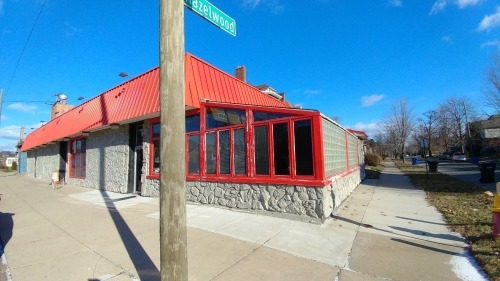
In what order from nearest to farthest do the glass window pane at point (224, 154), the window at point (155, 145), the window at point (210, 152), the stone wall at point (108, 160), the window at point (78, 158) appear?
the glass window pane at point (224, 154) < the window at point (210, 152) < the window at point (155, 145) < the stone wall at point (108, 160) < the window at point (78, 158)

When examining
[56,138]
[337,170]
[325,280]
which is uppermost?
[56,138]

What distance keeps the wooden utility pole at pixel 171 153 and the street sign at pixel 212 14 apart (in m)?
0.72

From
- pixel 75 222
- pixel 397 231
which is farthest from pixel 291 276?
pixel 75 222

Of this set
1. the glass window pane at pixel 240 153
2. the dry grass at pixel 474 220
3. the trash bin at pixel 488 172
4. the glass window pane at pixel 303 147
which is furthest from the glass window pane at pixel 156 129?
the trash bin at pixel 488 172

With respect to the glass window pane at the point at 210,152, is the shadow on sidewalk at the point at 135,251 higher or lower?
lower

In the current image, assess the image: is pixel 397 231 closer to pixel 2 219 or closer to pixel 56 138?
pixel 2 219

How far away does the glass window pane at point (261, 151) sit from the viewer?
27.1ft

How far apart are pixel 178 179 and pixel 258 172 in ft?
18.9

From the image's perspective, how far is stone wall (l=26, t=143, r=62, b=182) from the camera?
77.7 ft

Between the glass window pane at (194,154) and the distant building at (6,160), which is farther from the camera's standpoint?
the distant building at (6,160)

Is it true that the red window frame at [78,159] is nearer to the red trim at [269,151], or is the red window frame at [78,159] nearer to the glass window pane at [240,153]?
the red trim at [269,151]

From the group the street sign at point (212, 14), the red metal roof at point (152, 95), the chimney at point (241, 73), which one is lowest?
the street sign at point (212, 14)

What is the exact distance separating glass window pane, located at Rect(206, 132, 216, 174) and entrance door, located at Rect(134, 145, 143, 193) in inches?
196

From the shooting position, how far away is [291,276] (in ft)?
13.5
